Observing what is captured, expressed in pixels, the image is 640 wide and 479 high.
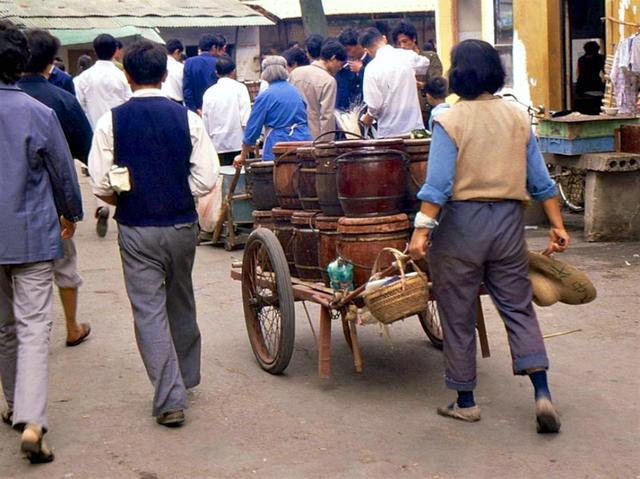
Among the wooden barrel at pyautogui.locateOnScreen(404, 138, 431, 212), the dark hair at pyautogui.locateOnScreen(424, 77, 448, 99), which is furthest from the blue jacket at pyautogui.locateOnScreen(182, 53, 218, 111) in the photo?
the wooden barrel at pyautogui.locateOnScreen(404, 138, 431, 212)

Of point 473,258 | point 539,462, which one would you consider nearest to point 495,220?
point 473,258

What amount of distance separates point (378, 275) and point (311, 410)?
0.78m

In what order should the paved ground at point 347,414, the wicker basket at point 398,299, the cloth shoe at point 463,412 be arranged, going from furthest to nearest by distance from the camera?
1. the cloth shoe at point 463,412
2. the wicker basket at point 398,299
3. the paved ground at point 347,414

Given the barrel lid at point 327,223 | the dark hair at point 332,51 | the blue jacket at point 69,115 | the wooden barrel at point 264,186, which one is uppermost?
the dark hair at point 332,51

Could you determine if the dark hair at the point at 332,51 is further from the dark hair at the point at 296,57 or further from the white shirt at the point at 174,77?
the white shirt at the point at 174,77

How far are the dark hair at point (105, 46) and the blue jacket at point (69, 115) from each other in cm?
392

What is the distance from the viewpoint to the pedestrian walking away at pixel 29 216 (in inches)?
198

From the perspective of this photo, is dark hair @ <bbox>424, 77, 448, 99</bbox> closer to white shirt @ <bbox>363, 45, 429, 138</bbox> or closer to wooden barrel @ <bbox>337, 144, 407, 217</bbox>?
white shirt @ <bbox>363, 45, 429, 138</bbox>

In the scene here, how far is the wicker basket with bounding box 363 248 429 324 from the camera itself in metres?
5.21

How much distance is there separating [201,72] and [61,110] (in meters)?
6.87

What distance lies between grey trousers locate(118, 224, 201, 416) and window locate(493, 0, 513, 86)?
10.5 metres

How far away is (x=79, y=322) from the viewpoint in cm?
792

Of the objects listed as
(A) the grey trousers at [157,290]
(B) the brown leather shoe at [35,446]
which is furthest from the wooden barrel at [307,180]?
A: (B) the brown leather shoe at [35,446]

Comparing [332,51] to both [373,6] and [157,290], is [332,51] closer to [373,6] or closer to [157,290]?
[157,290]
